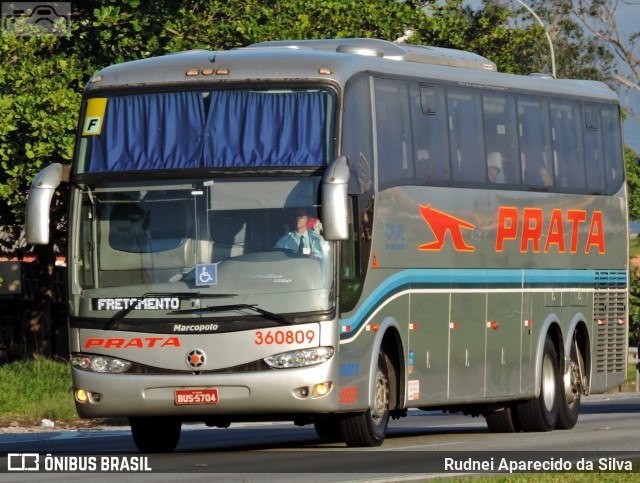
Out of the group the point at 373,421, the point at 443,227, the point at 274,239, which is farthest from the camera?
the point at 443,227

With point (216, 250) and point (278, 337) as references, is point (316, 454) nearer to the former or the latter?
point (278, 337)

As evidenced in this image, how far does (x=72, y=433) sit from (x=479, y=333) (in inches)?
252

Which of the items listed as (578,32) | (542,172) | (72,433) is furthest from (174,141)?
(578,32)

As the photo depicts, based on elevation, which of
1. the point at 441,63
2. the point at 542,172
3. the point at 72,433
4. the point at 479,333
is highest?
the point at 441,63

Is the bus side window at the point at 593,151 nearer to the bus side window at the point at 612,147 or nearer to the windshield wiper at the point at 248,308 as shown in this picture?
the bus side window at the point at 612,147

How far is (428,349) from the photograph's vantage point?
18500 mm

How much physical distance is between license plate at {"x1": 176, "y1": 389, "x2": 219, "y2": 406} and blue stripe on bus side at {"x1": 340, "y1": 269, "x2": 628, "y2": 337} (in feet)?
4.47

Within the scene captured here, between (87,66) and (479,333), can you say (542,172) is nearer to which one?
(479,333)

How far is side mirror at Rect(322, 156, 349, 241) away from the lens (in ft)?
51.4

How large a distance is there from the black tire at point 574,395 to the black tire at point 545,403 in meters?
0.09

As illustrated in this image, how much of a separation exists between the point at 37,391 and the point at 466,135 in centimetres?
1016

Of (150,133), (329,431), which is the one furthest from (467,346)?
(150,133)

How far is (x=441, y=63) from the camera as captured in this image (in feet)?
65.1

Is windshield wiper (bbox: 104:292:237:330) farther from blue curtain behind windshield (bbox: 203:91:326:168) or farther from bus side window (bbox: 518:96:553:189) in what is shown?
bus side window (bbox: 518:96:553:189)
